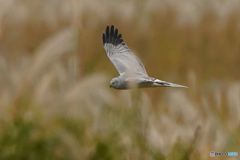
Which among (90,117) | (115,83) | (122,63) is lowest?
(90,117)

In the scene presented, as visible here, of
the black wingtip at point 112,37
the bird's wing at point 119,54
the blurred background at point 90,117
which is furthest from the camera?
the black wingtip at point 112,37

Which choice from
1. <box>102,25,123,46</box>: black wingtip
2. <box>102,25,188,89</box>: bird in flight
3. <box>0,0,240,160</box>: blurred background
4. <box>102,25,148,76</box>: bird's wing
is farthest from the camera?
<box>102,25,123,46</box>: black wingtip

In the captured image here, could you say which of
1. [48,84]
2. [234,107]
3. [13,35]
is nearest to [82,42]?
[13,35]

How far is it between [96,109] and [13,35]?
6.50 feet

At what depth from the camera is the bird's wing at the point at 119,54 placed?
2822 millimetres

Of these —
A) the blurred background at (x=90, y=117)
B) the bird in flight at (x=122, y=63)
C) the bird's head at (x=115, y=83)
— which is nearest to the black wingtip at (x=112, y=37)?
the bird in flight at (x=122, y=63)

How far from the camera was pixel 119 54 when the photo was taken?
3072 mm

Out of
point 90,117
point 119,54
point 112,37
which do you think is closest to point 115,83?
point 119,54

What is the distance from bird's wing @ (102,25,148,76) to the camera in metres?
2.82

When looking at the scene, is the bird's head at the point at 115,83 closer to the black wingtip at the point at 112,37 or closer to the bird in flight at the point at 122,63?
the bird in flight at the point at 122,63

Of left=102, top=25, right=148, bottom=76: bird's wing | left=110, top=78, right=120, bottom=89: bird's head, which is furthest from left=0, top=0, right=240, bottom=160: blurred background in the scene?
left=110, top=78, right=120, bottom=89: bird's head

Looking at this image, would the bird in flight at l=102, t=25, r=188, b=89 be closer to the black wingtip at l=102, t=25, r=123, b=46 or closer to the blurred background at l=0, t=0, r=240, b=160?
the black wingtip at l=102, t=25, r=123, b=46

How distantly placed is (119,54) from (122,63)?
0.18 meters

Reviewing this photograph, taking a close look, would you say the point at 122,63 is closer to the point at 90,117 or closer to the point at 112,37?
the point at 112,37
